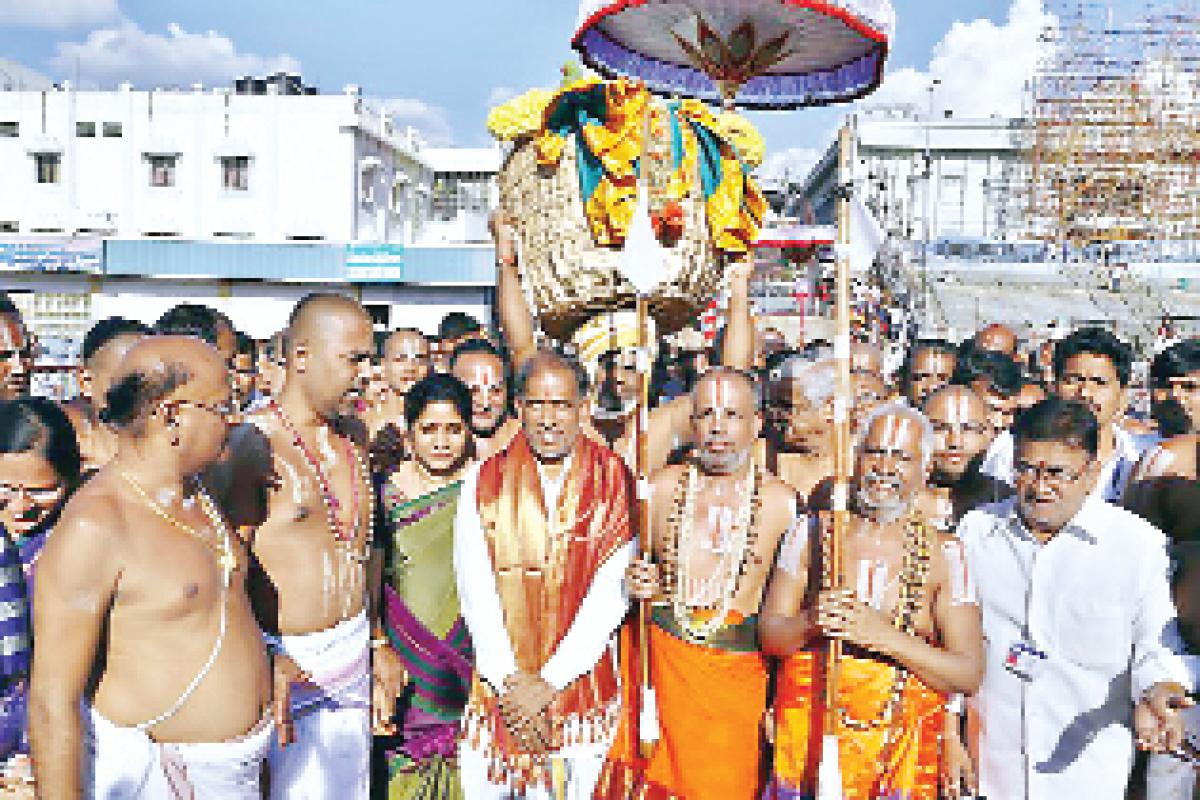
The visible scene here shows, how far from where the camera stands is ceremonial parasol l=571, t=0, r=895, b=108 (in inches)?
151

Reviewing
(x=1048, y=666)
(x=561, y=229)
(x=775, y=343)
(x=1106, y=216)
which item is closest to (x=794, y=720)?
(x=1048, y=666)

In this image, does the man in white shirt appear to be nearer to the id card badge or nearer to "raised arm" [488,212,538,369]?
the id card badge

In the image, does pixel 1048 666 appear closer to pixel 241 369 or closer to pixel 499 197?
pixel 499 197

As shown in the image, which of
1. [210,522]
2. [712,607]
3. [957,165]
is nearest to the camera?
[210,522]

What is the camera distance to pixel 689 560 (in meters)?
3.68

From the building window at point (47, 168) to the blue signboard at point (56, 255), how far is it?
432 cm

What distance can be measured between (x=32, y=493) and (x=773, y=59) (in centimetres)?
305

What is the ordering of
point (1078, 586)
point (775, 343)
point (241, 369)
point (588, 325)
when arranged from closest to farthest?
point (1078, 586) < point (588, 325) < point (241, 369) < point (775, 343)

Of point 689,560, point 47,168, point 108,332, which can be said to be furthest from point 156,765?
point 47,168

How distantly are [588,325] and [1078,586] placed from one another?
2.00 metres

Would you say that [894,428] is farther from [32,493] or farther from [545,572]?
[32,493]

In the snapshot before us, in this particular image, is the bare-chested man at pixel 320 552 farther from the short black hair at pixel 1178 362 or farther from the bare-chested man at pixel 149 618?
the short black hair at pixel 1178 362

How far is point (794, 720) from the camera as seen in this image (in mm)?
3402

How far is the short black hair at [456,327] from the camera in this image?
7.85 metres
